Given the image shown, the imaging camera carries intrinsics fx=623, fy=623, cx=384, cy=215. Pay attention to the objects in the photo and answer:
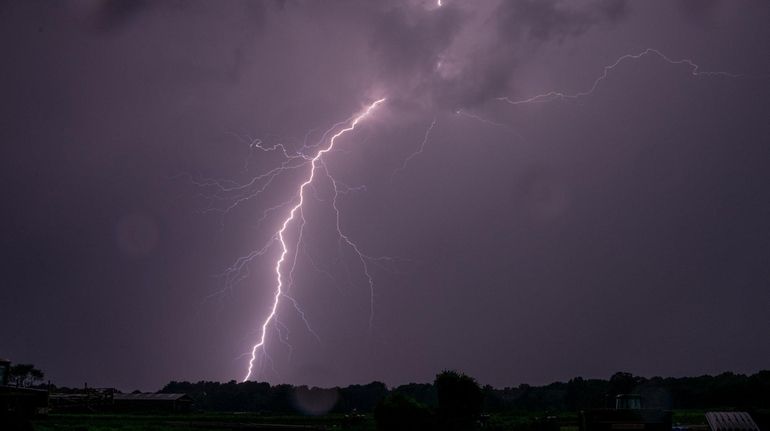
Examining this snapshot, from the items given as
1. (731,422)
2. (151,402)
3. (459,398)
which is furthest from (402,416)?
(151,402)

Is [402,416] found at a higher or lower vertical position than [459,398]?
lower

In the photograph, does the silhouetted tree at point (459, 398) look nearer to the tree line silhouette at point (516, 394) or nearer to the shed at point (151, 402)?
the tree line silhouette at point (516, 394)

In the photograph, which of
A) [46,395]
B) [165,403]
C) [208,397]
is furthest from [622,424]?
[208,397]

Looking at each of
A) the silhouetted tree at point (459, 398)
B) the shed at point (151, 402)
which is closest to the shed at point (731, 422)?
the silhouetted tree at point (459, 398)

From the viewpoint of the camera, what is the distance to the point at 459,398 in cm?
2969

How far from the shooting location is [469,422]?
2925cm

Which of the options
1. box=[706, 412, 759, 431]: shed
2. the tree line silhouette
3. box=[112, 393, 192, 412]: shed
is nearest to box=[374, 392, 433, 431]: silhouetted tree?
the tree line silhouette

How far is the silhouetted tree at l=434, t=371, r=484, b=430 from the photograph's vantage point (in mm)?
29312

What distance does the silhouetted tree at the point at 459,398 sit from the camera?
96.2 feet

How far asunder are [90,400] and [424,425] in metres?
29.8

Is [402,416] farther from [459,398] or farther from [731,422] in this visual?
[731,422]

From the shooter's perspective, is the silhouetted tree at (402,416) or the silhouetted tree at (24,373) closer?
the silhouetted tree at (402,416)

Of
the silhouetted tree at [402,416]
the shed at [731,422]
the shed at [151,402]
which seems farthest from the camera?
the shed at [151,402]

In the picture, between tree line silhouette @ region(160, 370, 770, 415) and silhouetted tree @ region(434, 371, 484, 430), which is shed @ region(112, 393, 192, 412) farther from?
silhouetted tree @ region(434, 371, 484, 430)
